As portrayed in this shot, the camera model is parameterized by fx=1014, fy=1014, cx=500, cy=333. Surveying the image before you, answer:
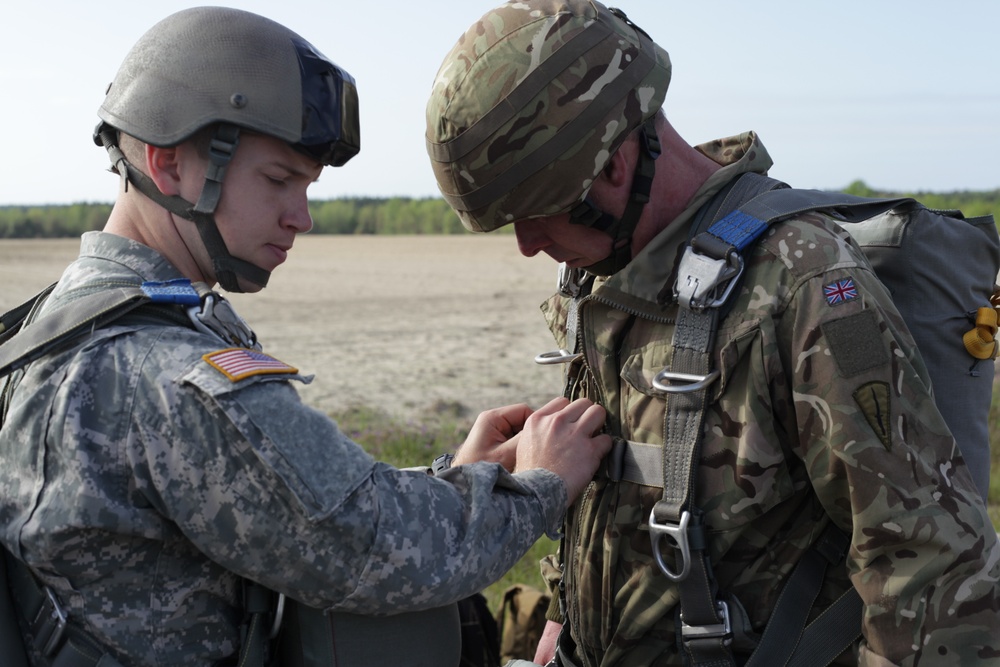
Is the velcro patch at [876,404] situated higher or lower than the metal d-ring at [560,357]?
higher

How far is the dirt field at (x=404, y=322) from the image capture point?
11797 millimetres

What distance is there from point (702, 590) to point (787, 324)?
76 centimetres

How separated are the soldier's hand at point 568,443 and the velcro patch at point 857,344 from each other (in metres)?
0.76

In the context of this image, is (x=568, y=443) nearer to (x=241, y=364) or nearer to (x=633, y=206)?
(x=633, y=206)

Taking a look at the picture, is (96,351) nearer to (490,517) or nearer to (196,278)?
(196,278)

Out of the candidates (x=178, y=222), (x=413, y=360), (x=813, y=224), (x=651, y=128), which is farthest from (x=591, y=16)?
(x=413, y=360)

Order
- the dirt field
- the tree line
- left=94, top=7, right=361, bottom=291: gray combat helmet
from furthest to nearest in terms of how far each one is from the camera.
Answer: the tree line, the dirt field, left=94, top=7, right=361, bottom=291: gray combat helmet

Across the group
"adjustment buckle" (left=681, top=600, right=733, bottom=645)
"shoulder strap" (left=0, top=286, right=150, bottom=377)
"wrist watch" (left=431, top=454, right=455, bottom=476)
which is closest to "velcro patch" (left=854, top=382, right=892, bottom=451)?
"adjustment buckle" (left=681, top=600, right=733, bottom=645)

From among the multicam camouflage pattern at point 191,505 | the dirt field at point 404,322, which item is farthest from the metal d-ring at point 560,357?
the dirt field at point 404,322

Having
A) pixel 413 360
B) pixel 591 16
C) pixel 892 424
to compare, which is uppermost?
pixel 591 16

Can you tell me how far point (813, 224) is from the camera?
2705 mm

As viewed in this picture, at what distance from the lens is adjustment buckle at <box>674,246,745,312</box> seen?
2.65 metres

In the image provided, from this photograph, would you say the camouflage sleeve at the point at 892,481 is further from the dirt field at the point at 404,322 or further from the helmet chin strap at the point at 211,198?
the dirt field at the point at 404,322

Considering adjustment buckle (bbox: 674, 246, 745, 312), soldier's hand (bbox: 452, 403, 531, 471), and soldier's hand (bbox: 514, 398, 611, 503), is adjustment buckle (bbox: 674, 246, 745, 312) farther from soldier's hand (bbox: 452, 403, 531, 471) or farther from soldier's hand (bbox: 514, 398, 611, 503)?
soldier's hand (bbox: 452, 403, 531, 471)
